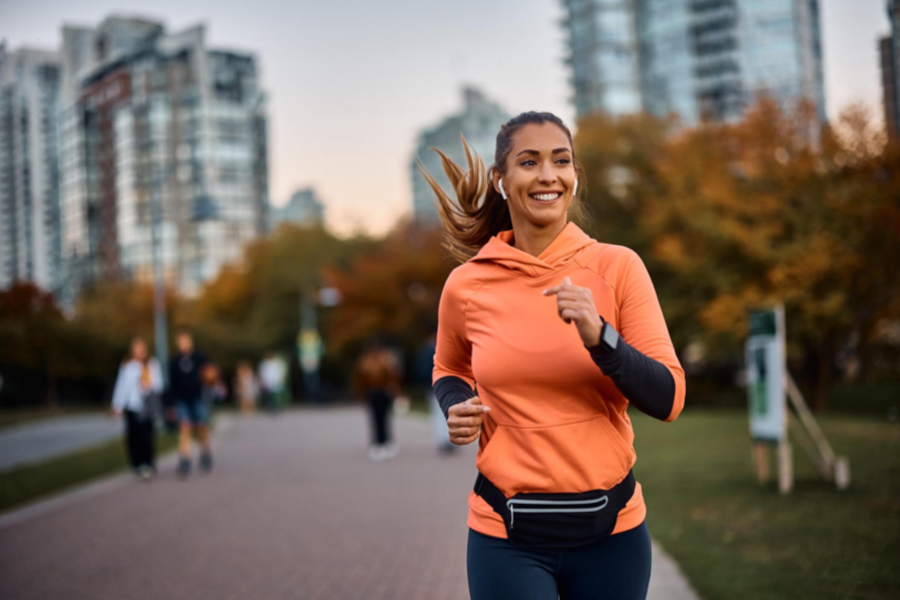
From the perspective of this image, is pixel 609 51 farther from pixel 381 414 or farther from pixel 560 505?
pixel 560 505

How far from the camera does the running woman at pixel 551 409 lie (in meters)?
2.37

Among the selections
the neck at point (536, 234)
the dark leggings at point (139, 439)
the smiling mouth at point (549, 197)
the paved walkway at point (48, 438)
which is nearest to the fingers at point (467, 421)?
the neck at point (536, 234)

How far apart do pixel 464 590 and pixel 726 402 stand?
3122cm

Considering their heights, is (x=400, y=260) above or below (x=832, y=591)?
above

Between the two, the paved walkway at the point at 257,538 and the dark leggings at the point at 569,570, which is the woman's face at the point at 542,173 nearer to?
the dark leggings at the point at 569,570

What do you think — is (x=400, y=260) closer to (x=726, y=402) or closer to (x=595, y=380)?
(x=726, y=402)

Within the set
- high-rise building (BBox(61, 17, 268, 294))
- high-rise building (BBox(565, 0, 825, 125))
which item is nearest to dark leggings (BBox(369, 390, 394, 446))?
high-rise building (BBox(61, 17, 268, 294))

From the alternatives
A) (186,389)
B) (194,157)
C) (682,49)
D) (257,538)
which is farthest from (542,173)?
(194,157)

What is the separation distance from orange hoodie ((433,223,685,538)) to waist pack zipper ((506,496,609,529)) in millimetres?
32

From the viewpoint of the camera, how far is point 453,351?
2.78 metres

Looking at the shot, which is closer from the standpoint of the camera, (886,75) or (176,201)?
(886,75)

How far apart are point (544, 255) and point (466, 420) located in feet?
1.64

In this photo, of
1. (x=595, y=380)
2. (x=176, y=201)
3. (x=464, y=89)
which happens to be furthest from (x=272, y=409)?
(x=464, y=89)

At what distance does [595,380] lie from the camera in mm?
2355
